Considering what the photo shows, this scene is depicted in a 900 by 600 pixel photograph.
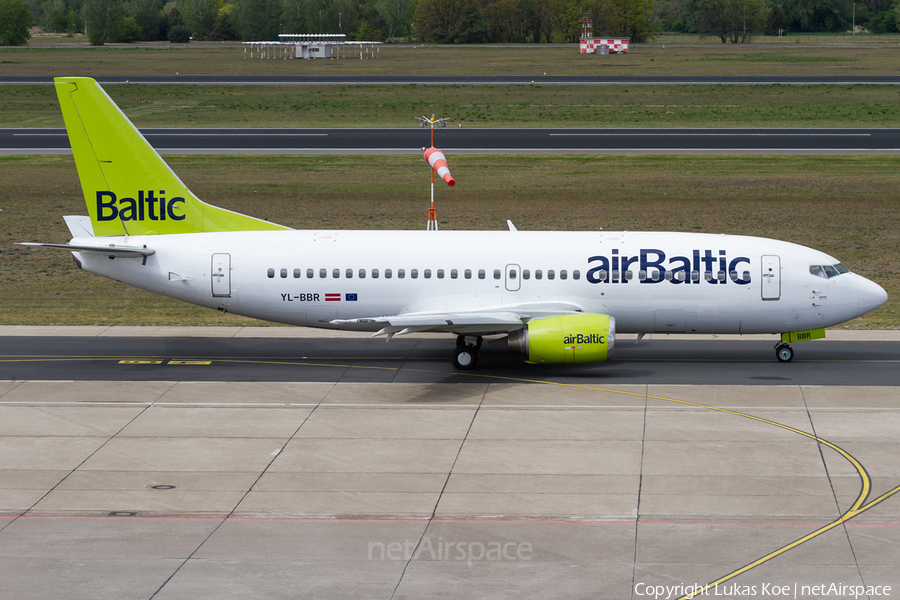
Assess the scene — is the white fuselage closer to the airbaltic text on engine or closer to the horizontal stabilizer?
the horizontal stabilizer

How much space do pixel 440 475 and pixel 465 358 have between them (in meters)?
8.65

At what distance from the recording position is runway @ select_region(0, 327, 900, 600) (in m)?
17.1

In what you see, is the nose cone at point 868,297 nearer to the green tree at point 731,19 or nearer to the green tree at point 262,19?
the green tree at point 731,19

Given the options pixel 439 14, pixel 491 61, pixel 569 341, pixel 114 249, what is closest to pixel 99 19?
pixel 439 14

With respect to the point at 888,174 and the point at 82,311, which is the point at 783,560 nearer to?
the point at 82,311

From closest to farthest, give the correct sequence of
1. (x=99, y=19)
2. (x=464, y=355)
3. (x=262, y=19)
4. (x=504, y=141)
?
(x=464, y=355)
(x=504, y=141)
(x=99, y=19)
(x=262, y=19)

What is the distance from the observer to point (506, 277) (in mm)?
30156

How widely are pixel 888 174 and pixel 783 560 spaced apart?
168ft

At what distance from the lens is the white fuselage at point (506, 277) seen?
30.0 metres

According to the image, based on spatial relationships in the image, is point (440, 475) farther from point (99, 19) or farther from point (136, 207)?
point (99, 19)

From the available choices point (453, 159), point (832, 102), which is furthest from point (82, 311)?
point (832, 102)

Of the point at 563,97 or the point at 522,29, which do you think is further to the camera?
the point at 522,29

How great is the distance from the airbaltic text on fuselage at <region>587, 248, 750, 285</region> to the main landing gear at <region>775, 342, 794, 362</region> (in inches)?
113

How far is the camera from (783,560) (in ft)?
57.5
